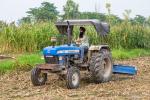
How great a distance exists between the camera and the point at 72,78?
12750 mm

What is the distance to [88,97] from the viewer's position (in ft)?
36.5

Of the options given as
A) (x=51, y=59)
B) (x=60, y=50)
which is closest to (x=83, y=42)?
(x=60, y=50)

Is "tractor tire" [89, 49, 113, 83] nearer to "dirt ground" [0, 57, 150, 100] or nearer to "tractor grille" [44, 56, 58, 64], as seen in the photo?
"dirt ground" [0, 57, 150, 100]

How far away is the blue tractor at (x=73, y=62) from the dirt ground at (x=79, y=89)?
26 cm

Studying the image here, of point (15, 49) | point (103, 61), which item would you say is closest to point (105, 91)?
point (103, 61)

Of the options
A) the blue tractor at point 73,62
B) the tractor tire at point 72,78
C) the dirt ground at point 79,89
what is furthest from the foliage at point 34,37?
the tractor tire at point 72,78

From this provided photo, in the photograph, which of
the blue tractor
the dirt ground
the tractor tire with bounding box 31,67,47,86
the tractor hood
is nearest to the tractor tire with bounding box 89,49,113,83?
the blue tractor

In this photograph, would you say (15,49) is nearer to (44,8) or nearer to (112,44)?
(112,44)

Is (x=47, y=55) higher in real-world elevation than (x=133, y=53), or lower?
higher

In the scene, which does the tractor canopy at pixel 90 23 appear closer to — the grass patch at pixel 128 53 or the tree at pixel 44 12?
the grass patch at pixel 128 53

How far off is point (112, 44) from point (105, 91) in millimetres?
13385

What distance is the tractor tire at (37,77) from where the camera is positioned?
1329cm

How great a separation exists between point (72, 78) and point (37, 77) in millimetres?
1137

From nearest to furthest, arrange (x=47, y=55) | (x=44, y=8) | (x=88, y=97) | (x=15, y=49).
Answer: (x=88, y=97) < (x=47, y=55) < (x=15, y=49) < (x=44, y=8)
